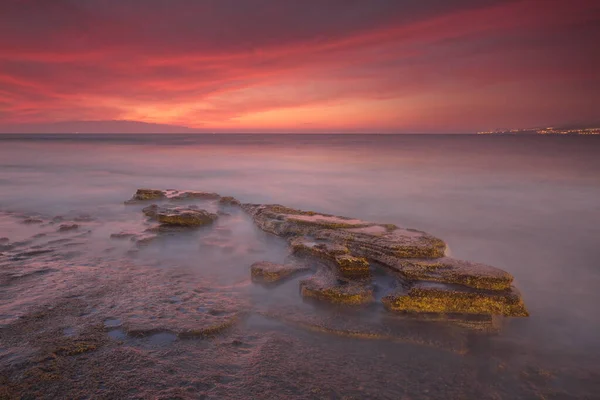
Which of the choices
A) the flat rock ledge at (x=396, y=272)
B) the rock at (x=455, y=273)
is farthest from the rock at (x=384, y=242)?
the rock at (x=455, y=273)

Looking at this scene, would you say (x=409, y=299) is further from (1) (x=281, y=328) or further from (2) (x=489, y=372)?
(1) (x=281, y=328)

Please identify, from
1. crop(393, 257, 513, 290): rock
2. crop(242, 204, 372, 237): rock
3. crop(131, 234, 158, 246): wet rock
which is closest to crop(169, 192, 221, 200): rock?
crop(242, 204, 372, 237): rock

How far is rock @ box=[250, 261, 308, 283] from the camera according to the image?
6.38 meters

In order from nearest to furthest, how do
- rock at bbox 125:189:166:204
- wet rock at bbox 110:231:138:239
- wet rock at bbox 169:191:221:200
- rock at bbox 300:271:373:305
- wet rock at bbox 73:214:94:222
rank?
rock at bbox 300:271:373:305
wet rock at bbox 110:231:138:239
wet rock at bbox 73:214:94:222
rock at bbox 125:189:166:204
wet rock at bbox 169:191:221:200

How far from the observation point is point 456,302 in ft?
17.3

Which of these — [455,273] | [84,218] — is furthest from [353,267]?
[84,218]

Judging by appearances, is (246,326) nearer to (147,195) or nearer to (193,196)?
(193,196)

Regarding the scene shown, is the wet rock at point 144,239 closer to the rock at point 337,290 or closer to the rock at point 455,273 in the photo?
the rock at point 337,290

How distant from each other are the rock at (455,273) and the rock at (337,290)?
77 cm

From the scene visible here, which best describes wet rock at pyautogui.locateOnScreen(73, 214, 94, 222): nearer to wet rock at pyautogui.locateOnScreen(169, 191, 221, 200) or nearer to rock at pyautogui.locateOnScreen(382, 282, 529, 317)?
wet rock at pyautogui.locateOnScreen(169, 191, 221, 200)

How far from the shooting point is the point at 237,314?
5.11 m

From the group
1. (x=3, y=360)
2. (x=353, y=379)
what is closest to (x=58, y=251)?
(x=3, y=360)

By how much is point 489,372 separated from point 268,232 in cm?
623

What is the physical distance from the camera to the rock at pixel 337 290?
5.50 meters
